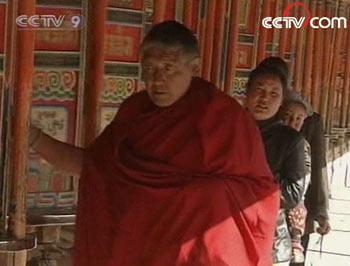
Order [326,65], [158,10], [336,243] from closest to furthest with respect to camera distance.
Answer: [158,10] < [326,65] < [336,243]

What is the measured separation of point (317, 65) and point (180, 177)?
5.98 feet

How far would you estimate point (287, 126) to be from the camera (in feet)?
7.61

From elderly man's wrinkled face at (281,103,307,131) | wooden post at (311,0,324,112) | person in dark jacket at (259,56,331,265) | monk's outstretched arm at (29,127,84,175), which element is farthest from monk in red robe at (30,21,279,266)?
wooden post at (311,0,324,112)

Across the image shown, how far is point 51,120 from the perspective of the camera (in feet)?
8.98

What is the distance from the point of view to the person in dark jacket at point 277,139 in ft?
7.39

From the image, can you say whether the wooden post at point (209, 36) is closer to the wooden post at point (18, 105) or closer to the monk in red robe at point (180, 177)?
the wooden post at point (18, 105)

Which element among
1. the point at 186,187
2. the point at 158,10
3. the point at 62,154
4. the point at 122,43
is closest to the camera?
the point at 186,187

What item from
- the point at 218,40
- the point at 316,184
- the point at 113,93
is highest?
the point at 218,40

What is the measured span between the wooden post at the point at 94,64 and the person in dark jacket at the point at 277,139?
56cm

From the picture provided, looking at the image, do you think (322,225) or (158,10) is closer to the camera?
(158,10)

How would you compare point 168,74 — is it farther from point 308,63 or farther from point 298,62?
point 308,63

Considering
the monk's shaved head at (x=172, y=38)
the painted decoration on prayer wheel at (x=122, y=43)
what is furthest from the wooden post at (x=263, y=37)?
the monk's shaved head at (x=172, y=38)

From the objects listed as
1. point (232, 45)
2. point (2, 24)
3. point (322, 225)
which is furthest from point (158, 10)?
point (322, 225)

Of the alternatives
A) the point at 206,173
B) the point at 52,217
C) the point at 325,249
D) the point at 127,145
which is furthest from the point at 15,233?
the point at 325,249
